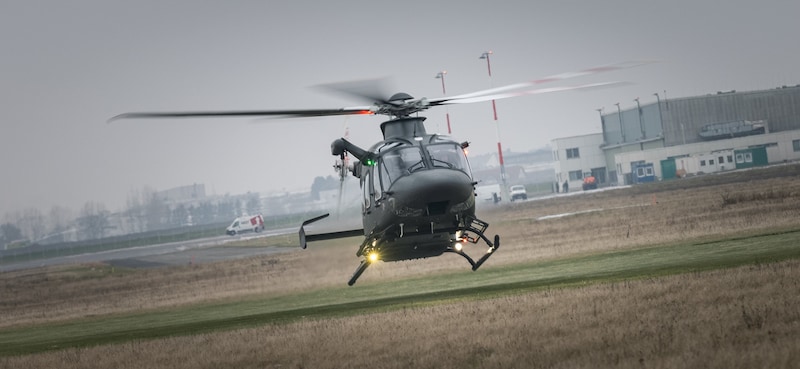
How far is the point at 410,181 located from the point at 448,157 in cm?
152

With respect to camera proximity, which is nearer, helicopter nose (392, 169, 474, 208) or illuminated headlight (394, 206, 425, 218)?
helicopter nose (392, 169, 474, 208)

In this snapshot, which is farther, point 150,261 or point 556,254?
point 150,261

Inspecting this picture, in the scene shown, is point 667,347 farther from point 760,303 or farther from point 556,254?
→ point 556,254

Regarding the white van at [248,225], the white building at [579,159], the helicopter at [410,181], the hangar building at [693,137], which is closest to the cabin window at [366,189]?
the helicopter at [410,181]

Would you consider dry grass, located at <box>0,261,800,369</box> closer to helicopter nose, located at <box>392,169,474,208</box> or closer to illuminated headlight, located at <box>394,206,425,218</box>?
illuminated headlight, located at <box>394,206,425,218</box>

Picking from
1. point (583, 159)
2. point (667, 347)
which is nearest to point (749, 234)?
point (667, 347)

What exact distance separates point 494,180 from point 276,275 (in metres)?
91.9

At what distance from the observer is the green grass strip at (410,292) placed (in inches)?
974

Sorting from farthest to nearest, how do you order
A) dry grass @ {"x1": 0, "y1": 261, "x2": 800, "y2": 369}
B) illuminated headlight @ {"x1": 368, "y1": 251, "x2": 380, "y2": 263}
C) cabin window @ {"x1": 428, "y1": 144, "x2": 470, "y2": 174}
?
illuminated headlight @ {"x1": 368, "y1": 251, "x2": 380, "y2": 263}
cabin window @ {"x1": 428, "y1": 144, "x2": 470, "y2": 174}
dry grass @ {"x1": 0, "y1": 261, "x2": 800, "y2": 369}

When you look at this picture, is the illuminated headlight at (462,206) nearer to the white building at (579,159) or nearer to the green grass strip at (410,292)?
the green grass strip at (410,292)

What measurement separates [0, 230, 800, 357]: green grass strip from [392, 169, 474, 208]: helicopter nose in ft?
9.18

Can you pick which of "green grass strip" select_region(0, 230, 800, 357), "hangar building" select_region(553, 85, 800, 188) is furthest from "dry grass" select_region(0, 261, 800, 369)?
"hangar building" select_region(553, 85, 800, 188)

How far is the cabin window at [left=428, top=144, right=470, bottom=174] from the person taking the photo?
929 inches

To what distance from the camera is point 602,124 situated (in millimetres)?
136625
